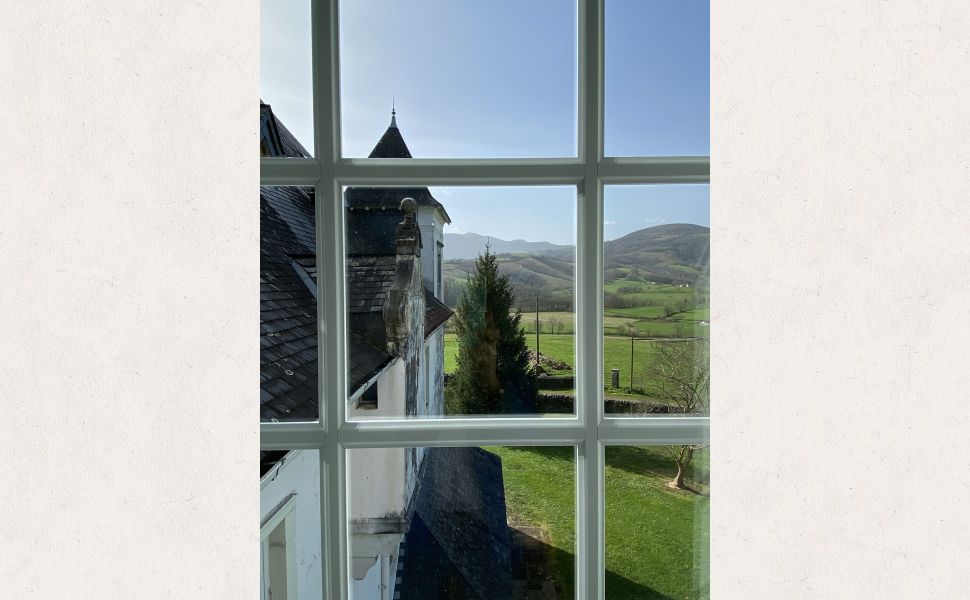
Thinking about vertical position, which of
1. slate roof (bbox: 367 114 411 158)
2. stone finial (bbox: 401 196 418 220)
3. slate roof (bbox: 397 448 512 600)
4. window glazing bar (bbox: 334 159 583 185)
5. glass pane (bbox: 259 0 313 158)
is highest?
glass pane (bbox: 259 0 313 158)

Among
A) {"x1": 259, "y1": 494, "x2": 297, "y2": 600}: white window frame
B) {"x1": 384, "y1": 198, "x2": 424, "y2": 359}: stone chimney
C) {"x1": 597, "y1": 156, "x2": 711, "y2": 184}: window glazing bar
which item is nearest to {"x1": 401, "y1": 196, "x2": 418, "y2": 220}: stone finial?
{"x1": 384, "y1": 198, "x2": 424, "y2": 359}: stone chimney

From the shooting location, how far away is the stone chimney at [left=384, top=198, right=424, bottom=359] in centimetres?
100

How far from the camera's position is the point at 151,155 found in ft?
2.57

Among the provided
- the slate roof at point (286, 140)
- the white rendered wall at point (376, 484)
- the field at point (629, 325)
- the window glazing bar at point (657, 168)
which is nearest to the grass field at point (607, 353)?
the field at point (629, 325)

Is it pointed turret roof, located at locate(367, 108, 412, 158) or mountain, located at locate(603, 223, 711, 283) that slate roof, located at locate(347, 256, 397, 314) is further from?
mountain, located at locate(603, 223, 711, 283)

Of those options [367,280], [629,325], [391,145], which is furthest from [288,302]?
[629,325]

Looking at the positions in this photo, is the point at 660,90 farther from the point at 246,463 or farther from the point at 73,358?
the point at 73,358

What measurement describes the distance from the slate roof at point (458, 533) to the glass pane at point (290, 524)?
187mm

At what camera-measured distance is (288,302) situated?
98 centimetres

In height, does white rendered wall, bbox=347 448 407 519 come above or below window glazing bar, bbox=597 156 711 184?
below

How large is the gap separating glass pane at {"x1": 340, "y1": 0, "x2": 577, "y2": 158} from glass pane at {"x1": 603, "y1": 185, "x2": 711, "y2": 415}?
0.27 meters
